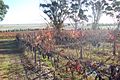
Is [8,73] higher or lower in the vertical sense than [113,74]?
lower

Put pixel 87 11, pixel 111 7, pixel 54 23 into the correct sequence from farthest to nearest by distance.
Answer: pixel 87 11, pixel 111 7, pixel 54 23

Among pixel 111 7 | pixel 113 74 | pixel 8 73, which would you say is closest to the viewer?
pixel 113 74

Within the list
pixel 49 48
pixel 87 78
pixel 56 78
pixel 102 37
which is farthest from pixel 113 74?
pixel 102 37

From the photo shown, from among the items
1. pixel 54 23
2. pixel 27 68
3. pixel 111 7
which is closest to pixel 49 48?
pixel 27 68

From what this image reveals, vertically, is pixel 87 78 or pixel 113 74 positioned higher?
pixel 113 74

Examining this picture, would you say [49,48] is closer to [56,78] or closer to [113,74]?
[56,78]

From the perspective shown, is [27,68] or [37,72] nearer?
[37,72]

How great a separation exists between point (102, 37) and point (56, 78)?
2921 centimetres

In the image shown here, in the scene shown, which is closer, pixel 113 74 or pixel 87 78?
pixel 113 74

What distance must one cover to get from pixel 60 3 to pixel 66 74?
53.7m

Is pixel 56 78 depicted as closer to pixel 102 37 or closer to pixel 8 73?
pixel 8 73

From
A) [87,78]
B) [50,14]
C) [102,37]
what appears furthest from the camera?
[50,14]

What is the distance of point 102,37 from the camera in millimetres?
46250

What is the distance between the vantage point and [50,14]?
6862cm
